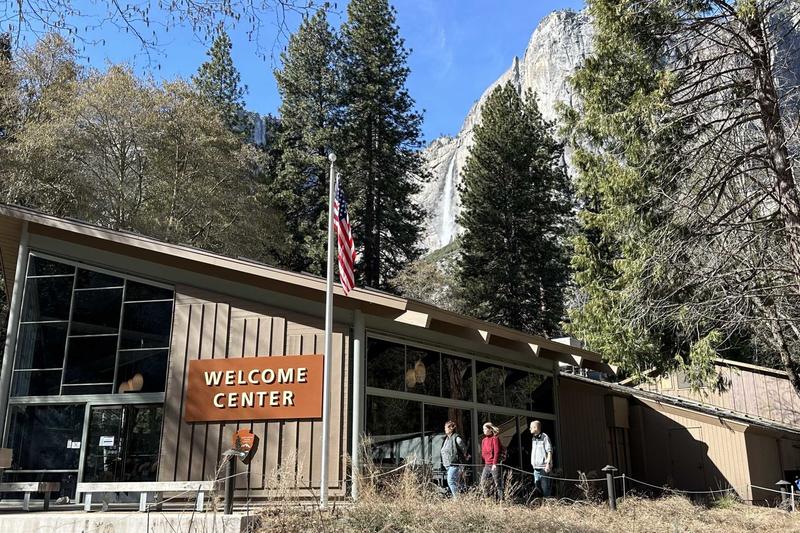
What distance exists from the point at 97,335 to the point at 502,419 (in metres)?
8.10

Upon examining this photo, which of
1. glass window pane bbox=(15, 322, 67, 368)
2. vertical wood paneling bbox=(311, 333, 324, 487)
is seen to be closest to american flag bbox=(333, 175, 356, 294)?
vertical wood paneling bbox=(311, 333, 324, 487)

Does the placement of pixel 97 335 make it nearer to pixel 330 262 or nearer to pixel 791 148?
pixel 330 262

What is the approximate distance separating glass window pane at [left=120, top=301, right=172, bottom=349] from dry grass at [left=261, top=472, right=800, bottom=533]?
4.75m

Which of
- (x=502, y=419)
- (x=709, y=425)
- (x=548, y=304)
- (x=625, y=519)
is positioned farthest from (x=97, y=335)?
(x=548, y=304)

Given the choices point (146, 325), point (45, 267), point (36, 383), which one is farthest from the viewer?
point (45, 267)

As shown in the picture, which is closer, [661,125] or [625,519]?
[625,519]

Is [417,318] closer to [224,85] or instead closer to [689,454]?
[689,454]

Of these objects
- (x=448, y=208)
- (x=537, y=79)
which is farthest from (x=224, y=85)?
(x=537, y=79)

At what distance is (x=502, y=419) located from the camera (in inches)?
569

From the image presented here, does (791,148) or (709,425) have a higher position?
(791,148)

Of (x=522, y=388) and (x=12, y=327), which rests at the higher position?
(x=12, y=327)

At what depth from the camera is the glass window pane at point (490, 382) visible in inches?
553

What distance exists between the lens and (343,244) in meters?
10.7

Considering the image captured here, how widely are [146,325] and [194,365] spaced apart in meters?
1.29
